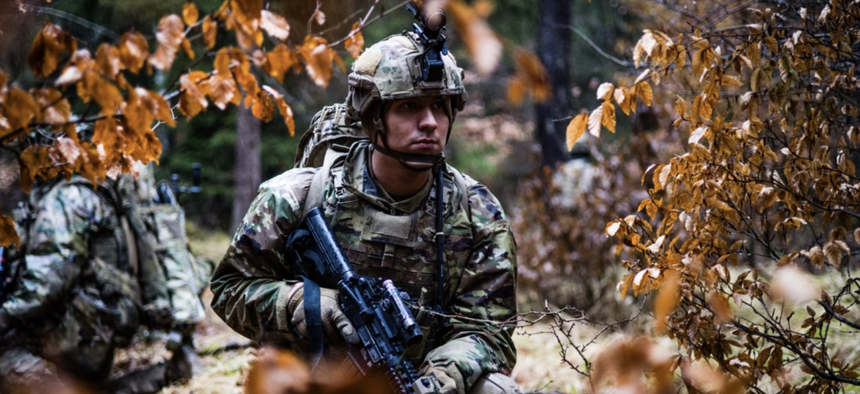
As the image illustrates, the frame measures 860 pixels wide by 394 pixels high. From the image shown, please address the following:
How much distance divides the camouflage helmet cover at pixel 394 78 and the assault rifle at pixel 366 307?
1.87 feet

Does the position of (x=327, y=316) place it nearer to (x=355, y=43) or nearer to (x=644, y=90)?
(x=355, y=43)

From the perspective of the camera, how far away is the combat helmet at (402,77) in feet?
10.1

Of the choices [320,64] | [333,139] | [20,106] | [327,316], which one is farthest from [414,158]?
[20,106]

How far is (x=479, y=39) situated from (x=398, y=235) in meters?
2.21

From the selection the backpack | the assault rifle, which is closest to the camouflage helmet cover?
the backpack

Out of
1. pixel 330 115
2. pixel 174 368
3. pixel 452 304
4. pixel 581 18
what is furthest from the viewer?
pixel 581 18

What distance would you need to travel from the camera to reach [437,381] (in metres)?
2.93

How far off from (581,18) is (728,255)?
1488cm

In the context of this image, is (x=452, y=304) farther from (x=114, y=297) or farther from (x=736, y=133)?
(x=114, y=297)

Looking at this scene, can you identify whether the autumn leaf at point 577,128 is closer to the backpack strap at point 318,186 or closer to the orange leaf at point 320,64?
the orange leaf at point 320,64

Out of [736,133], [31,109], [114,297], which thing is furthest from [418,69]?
[114,297]

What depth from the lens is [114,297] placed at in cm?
555

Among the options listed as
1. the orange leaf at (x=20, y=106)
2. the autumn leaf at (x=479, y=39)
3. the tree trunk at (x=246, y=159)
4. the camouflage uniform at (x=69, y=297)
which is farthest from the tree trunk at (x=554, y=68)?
the autumn leaf at (x=479, y=39)

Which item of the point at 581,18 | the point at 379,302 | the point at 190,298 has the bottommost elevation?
the point at 190,298
